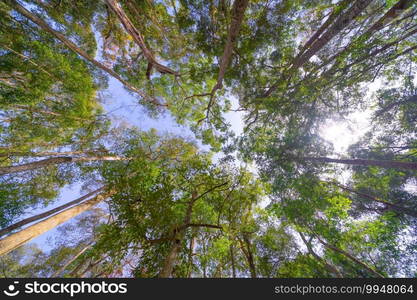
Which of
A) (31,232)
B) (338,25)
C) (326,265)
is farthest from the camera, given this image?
(326,265)

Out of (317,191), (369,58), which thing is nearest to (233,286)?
(317,191)

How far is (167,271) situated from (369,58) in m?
8.57

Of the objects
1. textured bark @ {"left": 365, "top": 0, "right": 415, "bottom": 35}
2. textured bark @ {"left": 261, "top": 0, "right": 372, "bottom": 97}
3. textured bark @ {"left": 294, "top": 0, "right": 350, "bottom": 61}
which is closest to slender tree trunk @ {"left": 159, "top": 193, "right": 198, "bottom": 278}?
textured bark @ {"left": 261, "top": 0, "right": 372, "bottom": 97}

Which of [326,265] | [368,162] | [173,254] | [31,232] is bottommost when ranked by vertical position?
[326,265]

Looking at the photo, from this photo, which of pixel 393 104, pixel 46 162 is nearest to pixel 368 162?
pixel 393 104

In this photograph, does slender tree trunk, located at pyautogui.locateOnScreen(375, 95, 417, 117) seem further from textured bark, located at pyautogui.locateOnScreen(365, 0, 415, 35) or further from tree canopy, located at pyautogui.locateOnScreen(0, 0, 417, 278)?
textured bark, located at pyautogui.locateOnScreen(365, 0, 415, 35)

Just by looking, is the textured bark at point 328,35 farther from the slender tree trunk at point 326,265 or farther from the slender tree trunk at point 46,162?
the slender tree trunk at point 46,162

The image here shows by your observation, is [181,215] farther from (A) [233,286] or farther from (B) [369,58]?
(B) [369,58]

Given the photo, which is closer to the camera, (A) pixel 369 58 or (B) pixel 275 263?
(A) pixel 369 58

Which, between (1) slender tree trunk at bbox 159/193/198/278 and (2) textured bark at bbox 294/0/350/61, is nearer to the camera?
(1) slender tree trunk at bbox 159/193/198/278

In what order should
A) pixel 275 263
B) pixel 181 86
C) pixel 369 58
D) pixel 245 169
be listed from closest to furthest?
pixel 369 58, pixel 275 263, pixel 245 169, pixel 181 86

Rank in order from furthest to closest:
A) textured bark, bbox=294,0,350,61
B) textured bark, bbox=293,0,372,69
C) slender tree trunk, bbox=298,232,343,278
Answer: slender tree trunk, bbox=298,232,343,278 → textured bark, bbox=294,0,350,61 → textured bark, bbox=293,0,372,69

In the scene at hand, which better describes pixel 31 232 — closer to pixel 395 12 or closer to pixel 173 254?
pixel 173 254

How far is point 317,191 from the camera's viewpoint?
4684 millimetres
